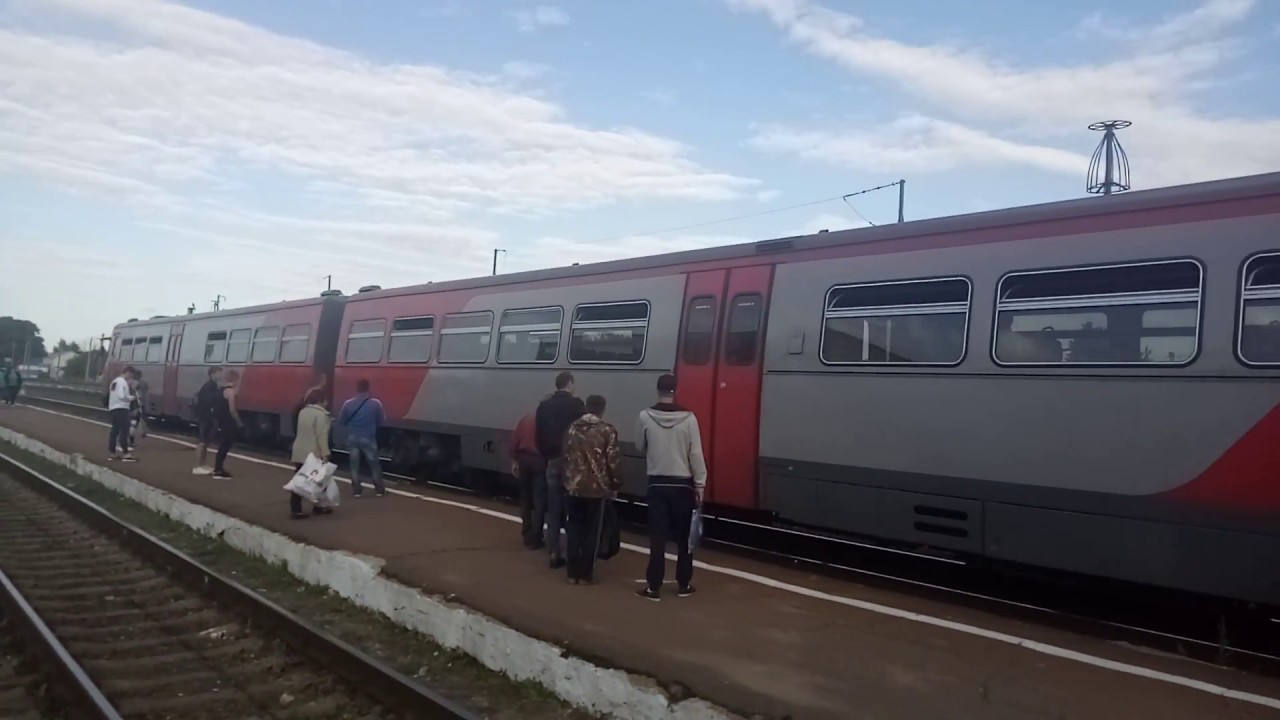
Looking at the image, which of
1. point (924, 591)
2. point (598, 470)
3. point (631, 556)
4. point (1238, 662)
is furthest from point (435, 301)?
point (1238, 662)

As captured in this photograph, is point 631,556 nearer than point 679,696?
No

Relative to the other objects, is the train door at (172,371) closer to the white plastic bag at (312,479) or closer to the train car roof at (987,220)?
the white plastic bag at (312,479)

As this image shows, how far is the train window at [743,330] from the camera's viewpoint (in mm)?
9867

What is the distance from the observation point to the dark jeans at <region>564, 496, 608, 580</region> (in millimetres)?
8422

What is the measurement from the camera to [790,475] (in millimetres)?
9234

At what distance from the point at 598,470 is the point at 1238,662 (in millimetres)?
4738

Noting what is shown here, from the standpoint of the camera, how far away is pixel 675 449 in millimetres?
7777

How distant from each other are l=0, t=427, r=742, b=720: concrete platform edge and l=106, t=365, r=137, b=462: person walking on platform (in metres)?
6.04

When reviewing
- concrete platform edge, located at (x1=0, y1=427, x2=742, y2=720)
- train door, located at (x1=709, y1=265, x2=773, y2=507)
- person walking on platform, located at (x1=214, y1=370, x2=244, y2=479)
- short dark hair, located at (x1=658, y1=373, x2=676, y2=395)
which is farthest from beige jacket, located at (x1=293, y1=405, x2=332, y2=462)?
short dark hair, located at (x1=658, y1=373, x2=676, y2=395)

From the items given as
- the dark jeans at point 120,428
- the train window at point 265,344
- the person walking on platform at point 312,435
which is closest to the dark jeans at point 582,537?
the person walking on platform at point 312,435

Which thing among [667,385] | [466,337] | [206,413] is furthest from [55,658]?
[206,413]

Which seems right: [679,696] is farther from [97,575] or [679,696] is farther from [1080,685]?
[97,575]

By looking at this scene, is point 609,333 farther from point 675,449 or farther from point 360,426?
point 360,426

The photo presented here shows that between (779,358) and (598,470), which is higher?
(779,358)
